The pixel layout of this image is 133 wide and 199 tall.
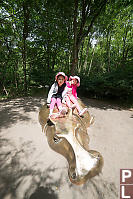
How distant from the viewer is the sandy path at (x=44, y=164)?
6.13 feet

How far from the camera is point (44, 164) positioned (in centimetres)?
236

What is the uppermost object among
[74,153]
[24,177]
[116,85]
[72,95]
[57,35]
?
[57,35]

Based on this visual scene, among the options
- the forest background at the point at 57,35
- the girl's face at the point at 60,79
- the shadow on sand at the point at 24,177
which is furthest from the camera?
the forest background at the point at 57,35

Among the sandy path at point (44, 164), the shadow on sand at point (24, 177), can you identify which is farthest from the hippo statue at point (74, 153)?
the shadow on sand at point (24, 177)

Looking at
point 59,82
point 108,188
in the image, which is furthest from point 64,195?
point 59,82

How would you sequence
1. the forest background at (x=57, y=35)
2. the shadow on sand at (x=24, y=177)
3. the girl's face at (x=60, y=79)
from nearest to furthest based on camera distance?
the shadow on sand at (x=24, y=177) < the girl's face at (x=60, y=79) < the forest background at (x=57, y=35)

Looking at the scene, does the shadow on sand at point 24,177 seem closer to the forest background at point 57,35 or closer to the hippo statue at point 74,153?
the hippo statue at point 74,153

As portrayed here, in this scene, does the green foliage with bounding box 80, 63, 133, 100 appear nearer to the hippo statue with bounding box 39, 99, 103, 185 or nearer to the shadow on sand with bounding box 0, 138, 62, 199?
the hippo statue with bounding box 39, 99, 103, 185

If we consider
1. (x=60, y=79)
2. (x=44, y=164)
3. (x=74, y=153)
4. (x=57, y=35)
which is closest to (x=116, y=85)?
(x=60, y=79)

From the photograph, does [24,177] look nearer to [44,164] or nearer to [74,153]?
[44,164]

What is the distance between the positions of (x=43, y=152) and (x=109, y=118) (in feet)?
11.7

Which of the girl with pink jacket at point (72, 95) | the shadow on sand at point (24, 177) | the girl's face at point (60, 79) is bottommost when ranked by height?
the shadow on sand at point (24, 177)

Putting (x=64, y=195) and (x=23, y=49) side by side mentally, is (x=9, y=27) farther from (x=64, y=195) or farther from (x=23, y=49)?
(x=64, y=195)

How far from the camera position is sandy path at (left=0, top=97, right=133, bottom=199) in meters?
1.87
